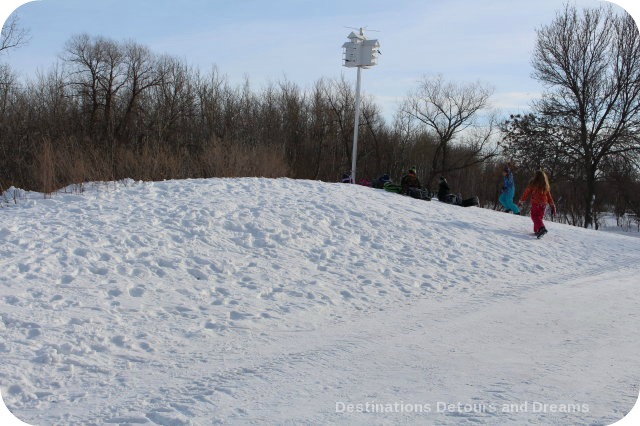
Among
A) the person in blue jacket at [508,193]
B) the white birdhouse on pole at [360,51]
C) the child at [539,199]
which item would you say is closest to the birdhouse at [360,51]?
the white birdhouse on pole at [360,51]

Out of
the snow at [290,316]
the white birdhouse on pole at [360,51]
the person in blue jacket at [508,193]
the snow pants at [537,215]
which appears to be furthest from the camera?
the white birdhouse on pole at [360,51]

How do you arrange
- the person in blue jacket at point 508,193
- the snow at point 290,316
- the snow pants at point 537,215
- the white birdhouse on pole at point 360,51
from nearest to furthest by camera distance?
the snow at point 290,316
the snow pants at point 537,215
the person in blue jacket at point 508,193
the white birdhouse on pole at point 360,51

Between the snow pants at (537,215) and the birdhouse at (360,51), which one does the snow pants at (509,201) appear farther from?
the birdhouse at (360,51)

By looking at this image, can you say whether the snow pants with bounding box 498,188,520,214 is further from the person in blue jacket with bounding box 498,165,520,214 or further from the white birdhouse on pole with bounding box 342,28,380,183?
the white birdhouse on pole with bounding box 342,28,380,183

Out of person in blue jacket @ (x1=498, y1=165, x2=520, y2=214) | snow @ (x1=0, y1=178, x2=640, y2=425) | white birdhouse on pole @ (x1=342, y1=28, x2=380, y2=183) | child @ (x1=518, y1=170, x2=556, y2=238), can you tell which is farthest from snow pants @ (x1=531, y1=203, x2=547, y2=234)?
→ white birdhouse on pole @ (x1=342, y1=28, x2=380, y2=183)

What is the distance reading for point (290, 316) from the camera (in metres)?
6.80

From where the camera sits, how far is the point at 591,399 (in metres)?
4.71

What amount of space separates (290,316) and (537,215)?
28.0 ft

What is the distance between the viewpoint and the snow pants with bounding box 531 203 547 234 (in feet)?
42.3

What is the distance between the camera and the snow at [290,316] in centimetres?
455

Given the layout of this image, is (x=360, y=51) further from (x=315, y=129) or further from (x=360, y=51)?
(x=315, y=129)

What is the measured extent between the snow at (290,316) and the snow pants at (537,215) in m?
0.96

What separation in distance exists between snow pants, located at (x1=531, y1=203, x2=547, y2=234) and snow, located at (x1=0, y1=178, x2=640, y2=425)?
0.96m

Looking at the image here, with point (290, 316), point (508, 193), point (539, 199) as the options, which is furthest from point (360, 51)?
point (290, 316)
